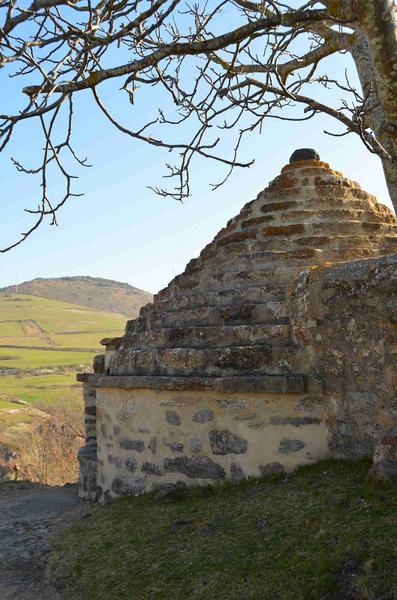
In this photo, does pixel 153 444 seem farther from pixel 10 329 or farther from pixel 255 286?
pixel 10 329

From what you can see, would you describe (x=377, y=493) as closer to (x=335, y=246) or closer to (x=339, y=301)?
(x=339, y=301)

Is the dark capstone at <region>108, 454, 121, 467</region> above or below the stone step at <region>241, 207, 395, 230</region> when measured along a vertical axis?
below

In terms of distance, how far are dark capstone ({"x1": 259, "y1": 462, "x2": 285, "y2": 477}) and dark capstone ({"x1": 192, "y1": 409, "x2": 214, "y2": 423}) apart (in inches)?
25.6

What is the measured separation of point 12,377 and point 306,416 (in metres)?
48.4

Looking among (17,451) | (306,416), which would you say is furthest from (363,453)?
(17,451)

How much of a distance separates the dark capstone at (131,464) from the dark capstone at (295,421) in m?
1.75

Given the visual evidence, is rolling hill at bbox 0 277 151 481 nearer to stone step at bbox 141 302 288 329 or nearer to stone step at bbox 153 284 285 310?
stone step at bbox 153 284 285 310

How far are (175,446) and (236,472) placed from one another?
714 millimetres

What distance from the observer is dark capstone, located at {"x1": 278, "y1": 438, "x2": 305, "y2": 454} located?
16.4 feet

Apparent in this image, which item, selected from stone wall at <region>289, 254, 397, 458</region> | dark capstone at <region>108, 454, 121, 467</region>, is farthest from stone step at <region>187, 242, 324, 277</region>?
dark capstone at <region>108, 454, 121, 467</region>

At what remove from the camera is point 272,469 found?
16.6 feet

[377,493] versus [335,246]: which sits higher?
[335,246]

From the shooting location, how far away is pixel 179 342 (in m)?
5.96

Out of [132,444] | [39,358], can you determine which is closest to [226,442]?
[132,444]
